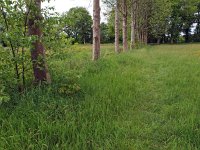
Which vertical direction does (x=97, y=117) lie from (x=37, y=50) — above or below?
below

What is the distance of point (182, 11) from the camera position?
72375mm

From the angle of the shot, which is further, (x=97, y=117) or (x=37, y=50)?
(x=37, y=50)

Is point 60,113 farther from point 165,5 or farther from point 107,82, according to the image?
point 165,5

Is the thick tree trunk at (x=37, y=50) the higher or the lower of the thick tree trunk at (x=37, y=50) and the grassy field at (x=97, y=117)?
the higher

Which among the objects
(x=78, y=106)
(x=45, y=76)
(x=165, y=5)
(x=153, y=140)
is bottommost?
(x=153, y=140)

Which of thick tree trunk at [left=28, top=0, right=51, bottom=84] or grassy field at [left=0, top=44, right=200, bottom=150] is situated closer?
grassy field at [left=0, top=44, right=200, bottom=150]

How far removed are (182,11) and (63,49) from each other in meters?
71.9

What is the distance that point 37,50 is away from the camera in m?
6.09

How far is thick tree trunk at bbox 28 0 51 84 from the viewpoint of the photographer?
223 inches

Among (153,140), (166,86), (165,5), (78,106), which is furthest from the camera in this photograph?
(165,5)

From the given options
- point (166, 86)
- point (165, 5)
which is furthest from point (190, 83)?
point (165, 5)

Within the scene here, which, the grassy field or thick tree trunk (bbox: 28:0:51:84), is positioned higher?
thick tree trunk (bbox: 28:0:51:84)

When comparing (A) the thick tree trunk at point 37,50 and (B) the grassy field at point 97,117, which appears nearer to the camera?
(B) the grassy field at point 97,117

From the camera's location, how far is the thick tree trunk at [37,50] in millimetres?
5676
